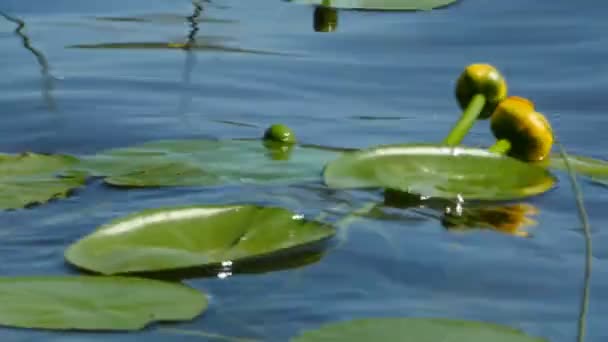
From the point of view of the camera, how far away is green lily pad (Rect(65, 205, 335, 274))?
5.79 ft

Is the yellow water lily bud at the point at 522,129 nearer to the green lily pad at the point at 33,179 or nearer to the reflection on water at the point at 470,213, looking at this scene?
the reflection on water at the point at 470,213

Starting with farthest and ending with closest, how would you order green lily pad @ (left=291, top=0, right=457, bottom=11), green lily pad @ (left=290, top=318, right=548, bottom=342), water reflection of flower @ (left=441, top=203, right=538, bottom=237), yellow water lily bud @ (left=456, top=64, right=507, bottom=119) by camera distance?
green lily pad @ (left=291, top=0, right=457, bottom=11) → yellow water lily bud @ (left=456, top=64, right=507, bottom=119) → water reflection of flower @ (left=441, top=203, right=538, bottom=237) → green lily pad @ (left=290, top=318, right=548, bottom=342)

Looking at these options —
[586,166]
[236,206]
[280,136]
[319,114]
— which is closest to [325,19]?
A: [319,114]

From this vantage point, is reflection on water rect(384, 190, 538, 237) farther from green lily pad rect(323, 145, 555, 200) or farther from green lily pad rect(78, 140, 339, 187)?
green lily pad rect(78, 140, 339, 187)

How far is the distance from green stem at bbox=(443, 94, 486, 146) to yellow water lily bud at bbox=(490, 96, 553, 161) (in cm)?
3

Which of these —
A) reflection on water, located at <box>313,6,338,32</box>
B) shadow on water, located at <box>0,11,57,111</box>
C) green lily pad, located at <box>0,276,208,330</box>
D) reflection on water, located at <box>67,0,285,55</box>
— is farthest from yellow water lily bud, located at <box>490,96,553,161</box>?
reflection on water, located at <box>313,6,338,32</box>

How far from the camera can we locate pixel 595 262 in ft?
6.40

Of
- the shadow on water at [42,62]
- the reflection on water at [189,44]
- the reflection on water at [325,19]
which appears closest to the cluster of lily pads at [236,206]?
the shadow on water at [42,62]

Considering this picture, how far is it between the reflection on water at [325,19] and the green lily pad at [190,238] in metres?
2.07

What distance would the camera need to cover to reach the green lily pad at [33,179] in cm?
211

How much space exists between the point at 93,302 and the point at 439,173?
743 mm

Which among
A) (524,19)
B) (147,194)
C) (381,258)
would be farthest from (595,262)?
(524,19)

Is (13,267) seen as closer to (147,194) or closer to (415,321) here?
(147,194)

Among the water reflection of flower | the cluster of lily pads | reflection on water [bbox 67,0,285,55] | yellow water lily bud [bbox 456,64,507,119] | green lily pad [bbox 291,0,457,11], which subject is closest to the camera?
the cluster of lily pads
